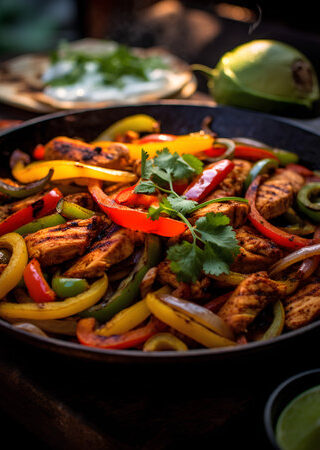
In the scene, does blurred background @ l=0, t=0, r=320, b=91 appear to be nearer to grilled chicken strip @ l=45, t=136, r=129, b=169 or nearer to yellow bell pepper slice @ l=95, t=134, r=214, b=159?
yellow bell pepper slice @ l=95, t=134, r=214, b=159

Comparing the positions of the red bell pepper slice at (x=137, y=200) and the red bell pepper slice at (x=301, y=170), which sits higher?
the red bell pepper slice at (x=137, y=200)

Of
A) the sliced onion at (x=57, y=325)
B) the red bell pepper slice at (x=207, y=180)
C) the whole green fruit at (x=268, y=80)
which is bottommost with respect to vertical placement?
the sliced onion at (x=57, y=325)

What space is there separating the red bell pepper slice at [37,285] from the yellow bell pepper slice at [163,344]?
0.50 meters

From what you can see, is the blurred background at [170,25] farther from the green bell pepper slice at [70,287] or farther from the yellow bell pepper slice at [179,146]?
the green bell pepper slice at [70,287]

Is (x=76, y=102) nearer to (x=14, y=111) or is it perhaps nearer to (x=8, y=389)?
(x=14, y=111)

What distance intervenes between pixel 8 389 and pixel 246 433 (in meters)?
1.12

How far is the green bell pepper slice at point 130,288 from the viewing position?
1.94 metres

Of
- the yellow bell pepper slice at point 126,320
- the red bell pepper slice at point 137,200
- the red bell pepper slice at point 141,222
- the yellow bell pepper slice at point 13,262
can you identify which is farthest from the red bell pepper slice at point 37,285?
the red bell pepper slice at point 137,200

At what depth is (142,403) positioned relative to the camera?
6.02 ft

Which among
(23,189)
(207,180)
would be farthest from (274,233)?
(23,189)

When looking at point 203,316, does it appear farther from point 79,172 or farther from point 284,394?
point 79,172

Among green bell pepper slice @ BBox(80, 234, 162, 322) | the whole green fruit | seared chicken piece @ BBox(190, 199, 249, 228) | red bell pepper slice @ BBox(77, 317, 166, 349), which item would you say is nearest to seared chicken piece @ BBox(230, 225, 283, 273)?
seared chicken piece @ BBox(190, 199, 249, 228)

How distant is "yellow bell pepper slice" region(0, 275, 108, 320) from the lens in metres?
1.87

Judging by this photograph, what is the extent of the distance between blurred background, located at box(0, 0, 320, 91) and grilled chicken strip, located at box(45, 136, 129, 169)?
3.51 meters
